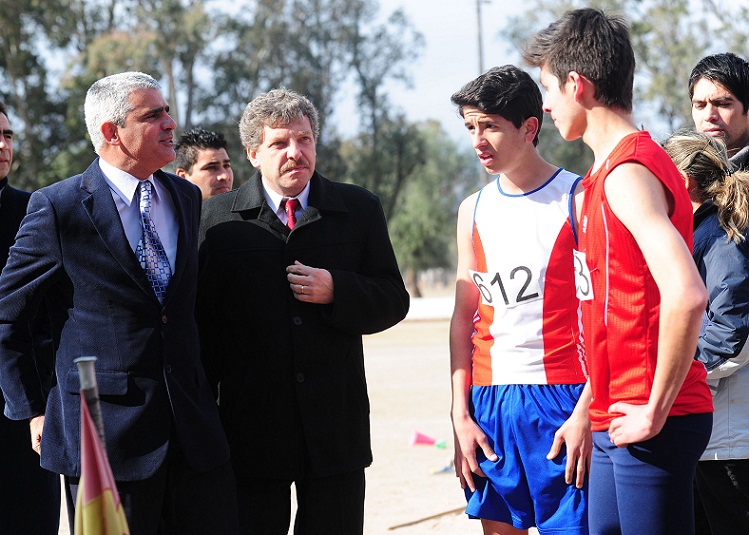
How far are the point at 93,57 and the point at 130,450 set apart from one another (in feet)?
119

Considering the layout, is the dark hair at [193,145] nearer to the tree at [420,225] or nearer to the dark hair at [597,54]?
the dark hair at [597,54]

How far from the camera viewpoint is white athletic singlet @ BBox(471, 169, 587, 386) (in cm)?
369

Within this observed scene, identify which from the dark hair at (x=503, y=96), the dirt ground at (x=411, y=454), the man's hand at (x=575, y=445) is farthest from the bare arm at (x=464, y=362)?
the dirt ground at (x=411, y=454)

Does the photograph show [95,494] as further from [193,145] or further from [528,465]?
[193,145]

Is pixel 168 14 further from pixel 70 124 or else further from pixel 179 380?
pixel 179 380

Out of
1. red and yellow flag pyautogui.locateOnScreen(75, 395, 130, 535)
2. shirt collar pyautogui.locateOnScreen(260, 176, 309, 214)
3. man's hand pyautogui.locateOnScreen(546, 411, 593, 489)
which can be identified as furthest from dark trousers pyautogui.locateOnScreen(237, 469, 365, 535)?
red and yellow flag pyautogui.locateOnScreen(75, 395, 130, 535)

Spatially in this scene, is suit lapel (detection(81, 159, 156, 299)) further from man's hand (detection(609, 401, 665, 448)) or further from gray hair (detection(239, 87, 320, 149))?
man's hand (detection(609, 401, 665, 448))

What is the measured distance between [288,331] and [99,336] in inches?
31.3

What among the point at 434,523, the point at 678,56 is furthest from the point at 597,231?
the point at 678,56

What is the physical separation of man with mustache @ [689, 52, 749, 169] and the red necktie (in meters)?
1.84

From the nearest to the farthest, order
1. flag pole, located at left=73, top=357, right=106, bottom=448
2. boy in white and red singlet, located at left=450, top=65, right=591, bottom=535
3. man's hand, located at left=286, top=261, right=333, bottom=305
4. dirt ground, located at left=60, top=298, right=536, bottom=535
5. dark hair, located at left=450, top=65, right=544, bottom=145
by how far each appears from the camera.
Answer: flag pole, located at left=73, top=357, right=106, bottom=448 < boy in white and red singlet, located at left=450, top=65, right=591, bottom=535 < dark hair, located at left=450, top=65, right=544, bottom=145 < man's hand, located at left=286, top=261, right=333, bottom=305 < dirt ground, located at left=60, top=298, right=536, bottom=535

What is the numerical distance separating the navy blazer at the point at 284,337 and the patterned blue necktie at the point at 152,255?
0.39 meters

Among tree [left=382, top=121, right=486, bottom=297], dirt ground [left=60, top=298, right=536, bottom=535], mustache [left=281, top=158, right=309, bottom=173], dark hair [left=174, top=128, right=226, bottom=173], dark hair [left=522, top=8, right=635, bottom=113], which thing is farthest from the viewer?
tree [left=382, top=121, right=486, bottom=297]

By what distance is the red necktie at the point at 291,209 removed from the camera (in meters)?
4.15
